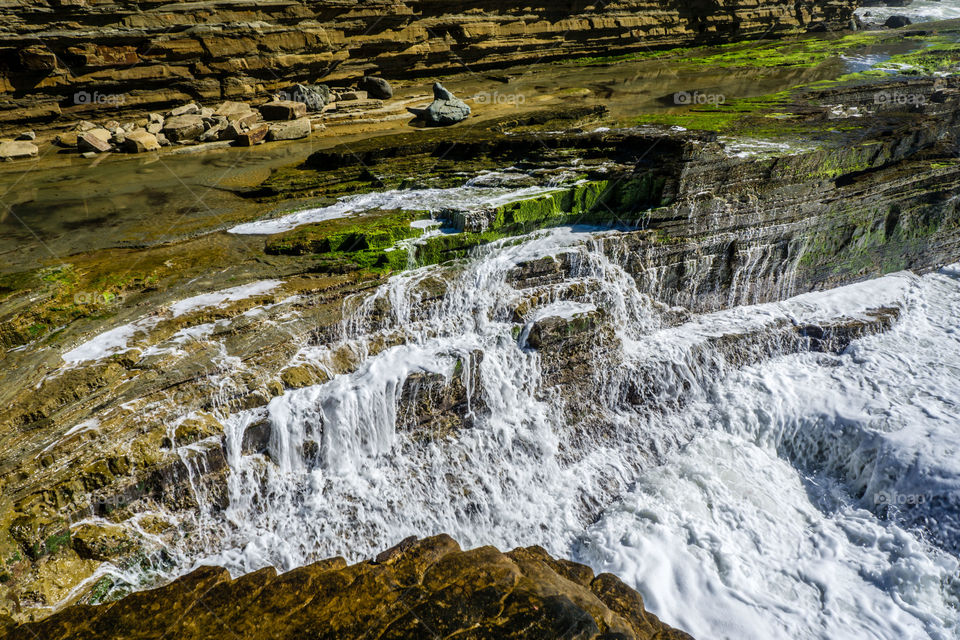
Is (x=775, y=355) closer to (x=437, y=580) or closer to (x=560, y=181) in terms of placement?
(x=560, y=181)

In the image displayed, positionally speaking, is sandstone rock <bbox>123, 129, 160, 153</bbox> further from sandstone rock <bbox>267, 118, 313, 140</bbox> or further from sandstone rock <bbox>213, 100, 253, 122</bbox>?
sandstone rock <bbox>267, 118, 313, 140</bbox>

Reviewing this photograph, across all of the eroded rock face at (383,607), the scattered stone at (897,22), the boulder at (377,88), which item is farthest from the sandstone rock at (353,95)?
the scattered stone at (897,22)

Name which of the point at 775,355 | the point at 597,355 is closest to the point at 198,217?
the point at 597,355

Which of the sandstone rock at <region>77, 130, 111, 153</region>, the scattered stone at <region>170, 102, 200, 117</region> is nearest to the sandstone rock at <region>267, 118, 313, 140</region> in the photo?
the scattered stone at <region>170, 102, 200, 117</region>

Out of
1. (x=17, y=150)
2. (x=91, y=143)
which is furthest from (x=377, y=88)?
(x=17, y=150)

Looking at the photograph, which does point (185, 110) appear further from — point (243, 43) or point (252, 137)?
point (252, 137)

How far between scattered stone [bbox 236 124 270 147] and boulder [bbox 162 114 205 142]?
3.31 feet

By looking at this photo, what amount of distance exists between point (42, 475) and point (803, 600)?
7.40m

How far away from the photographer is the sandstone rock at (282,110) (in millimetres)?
14000

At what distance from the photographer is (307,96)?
14914 mm

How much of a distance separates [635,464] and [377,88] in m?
12.9

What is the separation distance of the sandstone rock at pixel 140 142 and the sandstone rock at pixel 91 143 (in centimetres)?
41

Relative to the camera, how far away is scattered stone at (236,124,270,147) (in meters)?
12.9

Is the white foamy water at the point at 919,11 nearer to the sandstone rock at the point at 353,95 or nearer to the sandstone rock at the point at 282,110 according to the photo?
the sandstone rock at the point at 353,95
